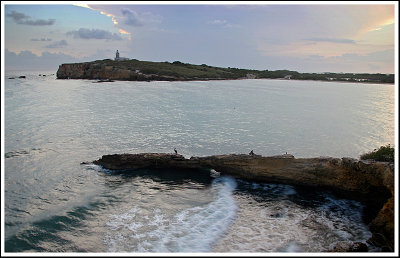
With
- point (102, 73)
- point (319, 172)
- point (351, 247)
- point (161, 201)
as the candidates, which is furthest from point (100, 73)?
point (351, 247)

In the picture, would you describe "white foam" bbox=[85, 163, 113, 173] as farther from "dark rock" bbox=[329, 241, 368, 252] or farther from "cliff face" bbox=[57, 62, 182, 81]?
"cliff face" bbox=[57, 62, 182, 81]

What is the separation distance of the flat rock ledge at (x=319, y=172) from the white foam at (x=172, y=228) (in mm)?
2433

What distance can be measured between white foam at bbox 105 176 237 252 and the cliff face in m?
93.3

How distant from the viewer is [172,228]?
1020 centimetres

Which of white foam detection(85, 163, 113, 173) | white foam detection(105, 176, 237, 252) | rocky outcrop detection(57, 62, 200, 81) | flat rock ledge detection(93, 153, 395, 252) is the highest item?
rocky outcrop detection(57, 62, 200, 81)

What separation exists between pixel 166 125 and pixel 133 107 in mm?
14694

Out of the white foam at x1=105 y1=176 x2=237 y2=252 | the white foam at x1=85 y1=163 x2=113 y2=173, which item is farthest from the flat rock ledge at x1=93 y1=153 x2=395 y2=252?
the white foam at x1=105 y1=176 x2=237 y2=252

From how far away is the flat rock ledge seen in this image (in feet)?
31.6

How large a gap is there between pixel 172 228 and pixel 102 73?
105 meters

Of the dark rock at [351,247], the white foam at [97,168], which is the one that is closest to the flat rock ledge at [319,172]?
the white foam at [97,168]

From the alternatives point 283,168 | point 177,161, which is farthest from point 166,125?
point 283,168

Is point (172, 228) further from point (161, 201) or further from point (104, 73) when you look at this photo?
point (104, 73)

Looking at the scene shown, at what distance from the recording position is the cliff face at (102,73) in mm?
101750

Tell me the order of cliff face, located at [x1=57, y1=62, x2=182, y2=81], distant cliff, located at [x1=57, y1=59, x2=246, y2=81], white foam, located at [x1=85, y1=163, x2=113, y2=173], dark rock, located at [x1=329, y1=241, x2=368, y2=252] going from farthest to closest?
1. distant cliff, located at [x1=57, y1=59, x2=246, y2=81]
2. cliff face, located at [x1=57, y1=62, x2=182, y2=81]
3. white foam, located at [x1=85, y1=163, x2=113, y2=173]
4. dark rock, located at [x1=329, y1=241, x2=368, y2=252]
